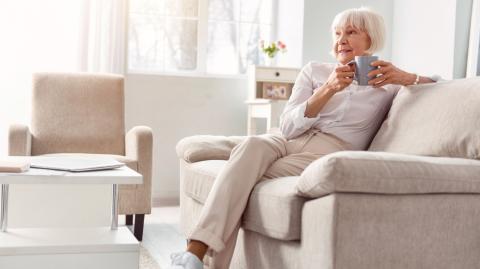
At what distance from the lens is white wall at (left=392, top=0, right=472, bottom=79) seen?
446 cm

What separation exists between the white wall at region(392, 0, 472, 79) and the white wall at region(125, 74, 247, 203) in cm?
132

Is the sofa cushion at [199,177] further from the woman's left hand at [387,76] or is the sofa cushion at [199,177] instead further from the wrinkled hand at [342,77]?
the woman's left hand at [387,76]

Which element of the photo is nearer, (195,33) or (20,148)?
(20,148)

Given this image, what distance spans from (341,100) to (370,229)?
864 millimetres

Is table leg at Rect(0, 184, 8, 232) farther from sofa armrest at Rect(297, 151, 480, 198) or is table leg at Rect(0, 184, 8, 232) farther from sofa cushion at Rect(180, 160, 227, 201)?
Answer: sofa armrest at Rect(297, 151, 480, 198)

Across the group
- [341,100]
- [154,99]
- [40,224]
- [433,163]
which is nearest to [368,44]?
[341,100]

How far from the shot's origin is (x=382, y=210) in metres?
1.66

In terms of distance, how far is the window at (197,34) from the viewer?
4.95 meters

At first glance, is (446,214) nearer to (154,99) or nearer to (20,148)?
(20,148)

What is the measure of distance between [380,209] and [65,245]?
95cm

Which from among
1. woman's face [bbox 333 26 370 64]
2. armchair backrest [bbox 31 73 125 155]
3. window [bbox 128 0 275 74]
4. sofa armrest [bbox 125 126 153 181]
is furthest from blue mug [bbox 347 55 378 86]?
window [bbox 128 0 275 74]

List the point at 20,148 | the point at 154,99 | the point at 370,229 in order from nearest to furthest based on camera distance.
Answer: the point at 370,229, the point at 20,148, the point at 154,99

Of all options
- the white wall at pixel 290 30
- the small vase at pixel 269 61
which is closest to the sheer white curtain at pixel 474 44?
the white wall at pixel 290 30

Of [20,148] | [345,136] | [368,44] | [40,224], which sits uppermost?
[368,44]
